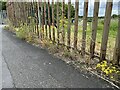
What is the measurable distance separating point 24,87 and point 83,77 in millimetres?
851

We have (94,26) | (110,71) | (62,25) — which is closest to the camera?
(110,71)

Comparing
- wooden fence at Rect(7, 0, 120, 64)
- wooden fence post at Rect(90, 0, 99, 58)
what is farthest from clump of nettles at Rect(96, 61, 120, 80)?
wooden fence post at Rect(90, 0, 99, 58)

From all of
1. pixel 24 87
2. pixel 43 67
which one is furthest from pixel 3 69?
pixel 24 87

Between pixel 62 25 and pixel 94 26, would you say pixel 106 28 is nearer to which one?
pixel 94 26

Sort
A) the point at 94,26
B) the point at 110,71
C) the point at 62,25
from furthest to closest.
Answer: the point at 62,25, the point at 94,26, the point at 110,71

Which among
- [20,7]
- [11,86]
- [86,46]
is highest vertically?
[20,7]

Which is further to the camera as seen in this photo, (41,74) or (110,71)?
(41,74)

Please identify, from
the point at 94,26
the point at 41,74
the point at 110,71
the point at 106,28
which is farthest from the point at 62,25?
the point at 110,71

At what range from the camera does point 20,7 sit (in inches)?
257

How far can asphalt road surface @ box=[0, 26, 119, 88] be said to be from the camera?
2.62m

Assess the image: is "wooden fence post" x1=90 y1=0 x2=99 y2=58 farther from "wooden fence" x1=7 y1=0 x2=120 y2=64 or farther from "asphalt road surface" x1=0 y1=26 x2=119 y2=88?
"asphalt road surface" x1=0 y1=26 x2=119 y2=88

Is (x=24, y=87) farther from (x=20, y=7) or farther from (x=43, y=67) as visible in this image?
(x=20, y=7)

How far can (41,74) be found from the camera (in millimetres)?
2988

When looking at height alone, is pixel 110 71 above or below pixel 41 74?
above
